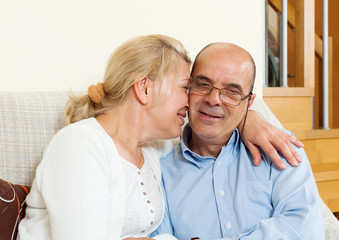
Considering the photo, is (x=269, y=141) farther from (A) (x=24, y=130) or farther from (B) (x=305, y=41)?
(B) (x=305, y=41)

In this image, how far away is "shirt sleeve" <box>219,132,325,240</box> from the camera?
4.16 ft

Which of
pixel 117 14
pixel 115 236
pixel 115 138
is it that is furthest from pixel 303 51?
pixel 115 236

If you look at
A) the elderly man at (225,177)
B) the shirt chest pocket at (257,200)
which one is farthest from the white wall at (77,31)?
the shirt chest pocket at (257,200)

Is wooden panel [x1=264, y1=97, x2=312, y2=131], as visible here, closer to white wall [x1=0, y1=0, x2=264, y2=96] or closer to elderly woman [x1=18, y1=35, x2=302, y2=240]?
white wall [x1=0, y1=0, x2=264, y2=96]

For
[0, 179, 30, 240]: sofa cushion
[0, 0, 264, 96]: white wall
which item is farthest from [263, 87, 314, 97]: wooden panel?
[0, 179, 30, 240]: sofa cushion

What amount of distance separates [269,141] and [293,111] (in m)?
1.20

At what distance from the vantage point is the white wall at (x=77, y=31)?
1.67 meters

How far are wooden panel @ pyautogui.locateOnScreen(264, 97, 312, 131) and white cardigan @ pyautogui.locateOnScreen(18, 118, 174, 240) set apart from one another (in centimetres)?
152

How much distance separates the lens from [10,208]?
1.18 metres

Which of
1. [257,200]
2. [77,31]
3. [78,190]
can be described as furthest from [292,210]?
[77,31]

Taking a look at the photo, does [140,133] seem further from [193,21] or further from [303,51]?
[303,51]

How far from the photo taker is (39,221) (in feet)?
3.76

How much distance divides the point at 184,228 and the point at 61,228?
1.80 ft

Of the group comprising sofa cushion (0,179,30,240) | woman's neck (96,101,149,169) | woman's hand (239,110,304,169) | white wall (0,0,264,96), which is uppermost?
white wall (0,0,264,96)
